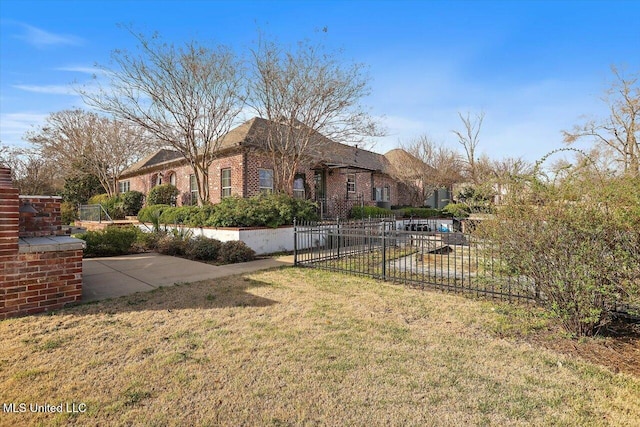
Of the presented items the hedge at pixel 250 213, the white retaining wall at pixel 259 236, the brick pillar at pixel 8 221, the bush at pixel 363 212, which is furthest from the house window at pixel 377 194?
the brick pillar at pixel 8 221

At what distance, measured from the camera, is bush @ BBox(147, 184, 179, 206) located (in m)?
19.1

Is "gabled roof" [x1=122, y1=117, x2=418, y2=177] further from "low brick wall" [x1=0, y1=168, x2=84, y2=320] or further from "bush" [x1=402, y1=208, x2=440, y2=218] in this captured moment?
"low brick wall" [x1=0, y1=168, x2=84, y2=320]

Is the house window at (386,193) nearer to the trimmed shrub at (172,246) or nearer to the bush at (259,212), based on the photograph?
the bush at (259,212)

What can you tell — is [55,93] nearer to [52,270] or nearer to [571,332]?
[52,270]

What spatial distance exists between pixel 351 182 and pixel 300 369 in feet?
60.6

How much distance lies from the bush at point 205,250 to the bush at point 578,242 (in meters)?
7.45

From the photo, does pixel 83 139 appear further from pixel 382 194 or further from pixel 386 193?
pixel 386 193

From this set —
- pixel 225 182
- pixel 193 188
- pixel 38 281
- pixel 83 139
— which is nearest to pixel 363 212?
pixel 225 182

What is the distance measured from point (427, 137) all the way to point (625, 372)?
1018 inches

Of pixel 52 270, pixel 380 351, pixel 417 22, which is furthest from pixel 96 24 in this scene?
pixel 380 351

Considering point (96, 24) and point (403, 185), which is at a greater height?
point (96, 24)

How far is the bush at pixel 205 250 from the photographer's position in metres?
9.25

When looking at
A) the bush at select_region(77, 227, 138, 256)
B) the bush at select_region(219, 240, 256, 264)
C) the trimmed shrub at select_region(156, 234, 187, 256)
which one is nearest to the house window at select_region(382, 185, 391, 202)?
the bush at select_region(219, 240, 256, 264)

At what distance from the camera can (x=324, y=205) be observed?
17.9 metres
